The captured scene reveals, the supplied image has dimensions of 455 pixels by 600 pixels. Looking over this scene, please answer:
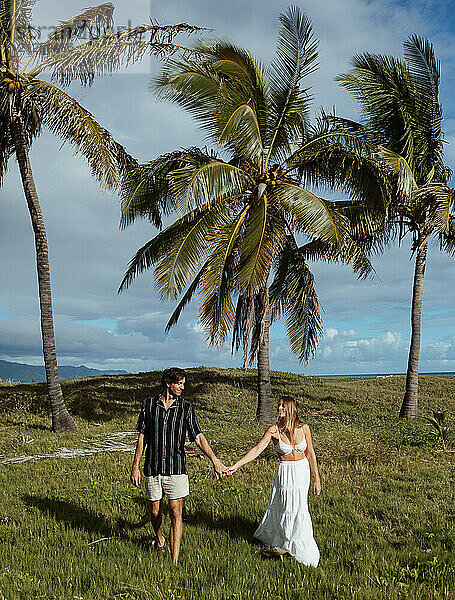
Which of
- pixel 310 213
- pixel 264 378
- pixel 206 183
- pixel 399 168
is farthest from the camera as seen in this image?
pixel 264 378

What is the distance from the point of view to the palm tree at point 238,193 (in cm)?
1409

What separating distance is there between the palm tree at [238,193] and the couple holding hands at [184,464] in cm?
737

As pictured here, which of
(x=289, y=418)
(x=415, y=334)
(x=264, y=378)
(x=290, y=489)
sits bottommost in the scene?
(x=290, y=489)

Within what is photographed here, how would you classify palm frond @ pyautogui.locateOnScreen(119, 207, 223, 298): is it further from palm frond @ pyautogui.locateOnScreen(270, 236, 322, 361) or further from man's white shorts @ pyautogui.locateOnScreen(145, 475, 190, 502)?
man's white shorts @ pyautogui.locateOnScreen(145, 475, 190, 502)

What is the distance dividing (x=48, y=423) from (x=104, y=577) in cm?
1134

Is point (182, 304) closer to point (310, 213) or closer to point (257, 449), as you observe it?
point (310, 213)

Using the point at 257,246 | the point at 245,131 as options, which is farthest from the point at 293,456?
the point at 245,131

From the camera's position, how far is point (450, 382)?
86.7 feet

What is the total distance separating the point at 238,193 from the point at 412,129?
19.7 feet

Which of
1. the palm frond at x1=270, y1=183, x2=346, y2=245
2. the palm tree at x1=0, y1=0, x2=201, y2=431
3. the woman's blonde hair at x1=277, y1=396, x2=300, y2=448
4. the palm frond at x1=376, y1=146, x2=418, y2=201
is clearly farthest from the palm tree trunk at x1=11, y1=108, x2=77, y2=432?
the woman's blonde hair at x1=277, y1=396, x2=300, y2=448

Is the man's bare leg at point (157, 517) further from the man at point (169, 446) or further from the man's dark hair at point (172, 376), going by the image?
the man's dark hair at point (172, 376)

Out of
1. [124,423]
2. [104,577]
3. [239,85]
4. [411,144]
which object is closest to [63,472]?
[104,577]

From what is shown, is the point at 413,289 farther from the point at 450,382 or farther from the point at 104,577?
the point at 104,577

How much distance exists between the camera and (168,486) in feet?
18.9
